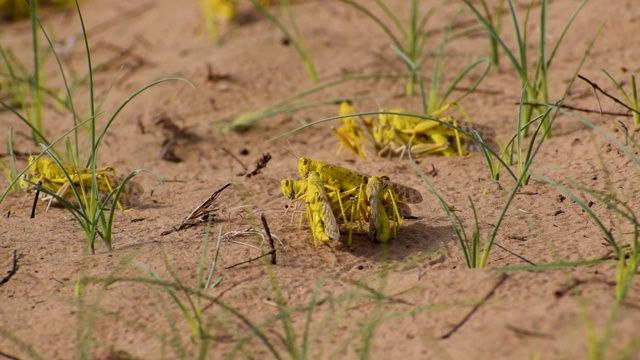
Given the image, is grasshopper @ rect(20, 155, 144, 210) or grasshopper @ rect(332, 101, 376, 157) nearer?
grasshopper @ rect(20, 155, 144, 210)

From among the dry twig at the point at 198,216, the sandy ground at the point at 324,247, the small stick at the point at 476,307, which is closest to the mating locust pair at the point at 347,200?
the sandy ground at the point at 324,247

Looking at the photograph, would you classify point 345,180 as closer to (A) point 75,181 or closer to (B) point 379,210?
(B) point 379,210

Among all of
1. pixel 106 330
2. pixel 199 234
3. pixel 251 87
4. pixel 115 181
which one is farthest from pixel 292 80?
pixel 106 330

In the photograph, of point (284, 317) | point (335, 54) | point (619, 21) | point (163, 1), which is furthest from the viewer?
point (163, 1)

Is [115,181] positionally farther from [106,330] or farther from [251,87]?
[251,87]

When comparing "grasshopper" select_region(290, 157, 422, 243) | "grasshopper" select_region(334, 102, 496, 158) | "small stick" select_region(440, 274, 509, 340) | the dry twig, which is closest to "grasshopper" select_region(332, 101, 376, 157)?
"grasshopper" select_region(334, 102, 496, 158)

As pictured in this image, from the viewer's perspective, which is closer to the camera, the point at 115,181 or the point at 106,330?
the point at 106,330

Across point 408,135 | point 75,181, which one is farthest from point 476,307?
point 75,181

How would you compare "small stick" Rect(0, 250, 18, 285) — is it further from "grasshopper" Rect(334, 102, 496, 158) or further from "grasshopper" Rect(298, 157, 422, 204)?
"grasshopper" Rect(334, 102, 496, 158)
